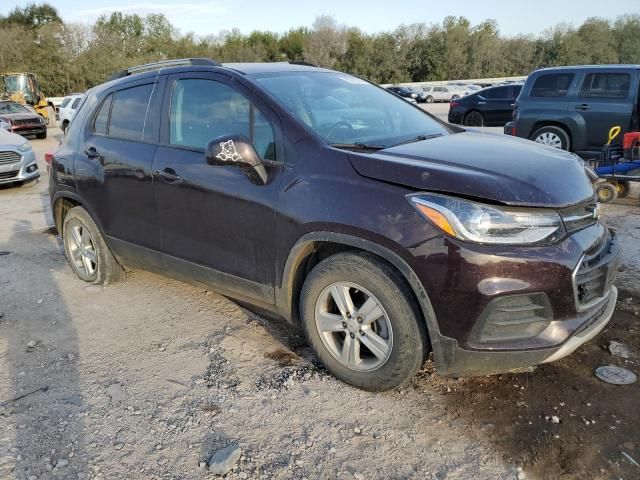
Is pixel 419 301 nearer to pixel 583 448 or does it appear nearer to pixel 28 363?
pixel 583 448

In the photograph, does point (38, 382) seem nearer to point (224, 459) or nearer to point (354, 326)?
point (224, 459)

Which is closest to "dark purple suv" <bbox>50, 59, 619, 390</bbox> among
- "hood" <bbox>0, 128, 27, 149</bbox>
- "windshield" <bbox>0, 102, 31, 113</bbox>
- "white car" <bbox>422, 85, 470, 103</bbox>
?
"hood" <bbox>0, 128, 27, 149</bbox>

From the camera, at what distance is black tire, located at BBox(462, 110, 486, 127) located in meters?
18.4

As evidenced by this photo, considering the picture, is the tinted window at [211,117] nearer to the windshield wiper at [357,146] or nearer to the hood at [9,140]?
the windshield wiper at [357,146]

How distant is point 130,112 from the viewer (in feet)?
13.7

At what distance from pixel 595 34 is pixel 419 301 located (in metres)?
67.3

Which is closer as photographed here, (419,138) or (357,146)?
(357,146)

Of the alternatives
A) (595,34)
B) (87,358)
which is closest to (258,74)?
(87,358)

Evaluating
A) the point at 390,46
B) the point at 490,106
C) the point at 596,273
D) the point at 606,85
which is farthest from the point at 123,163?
the point at 390,46

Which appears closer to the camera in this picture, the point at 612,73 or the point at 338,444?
the point at 338,444

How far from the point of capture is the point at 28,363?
353 centimetres

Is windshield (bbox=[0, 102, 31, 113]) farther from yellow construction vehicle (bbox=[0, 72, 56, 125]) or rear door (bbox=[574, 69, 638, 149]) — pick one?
rear door (bbox=[574, 69, 638, 149])

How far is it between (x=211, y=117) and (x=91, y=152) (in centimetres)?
143

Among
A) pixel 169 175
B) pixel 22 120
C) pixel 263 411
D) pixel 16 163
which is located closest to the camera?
pixel 263 411
